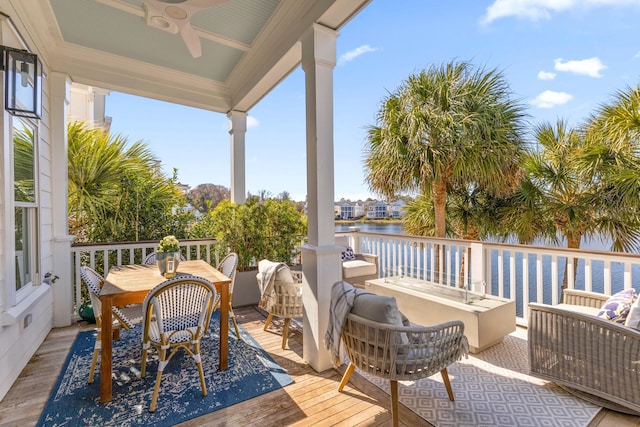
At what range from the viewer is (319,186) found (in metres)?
2.45

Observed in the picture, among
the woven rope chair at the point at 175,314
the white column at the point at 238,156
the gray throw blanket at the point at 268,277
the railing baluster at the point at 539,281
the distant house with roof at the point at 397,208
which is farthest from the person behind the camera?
the distant house with roof at the point at 397,208

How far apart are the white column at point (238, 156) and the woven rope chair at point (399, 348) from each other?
351 cm

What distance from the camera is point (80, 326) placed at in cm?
348

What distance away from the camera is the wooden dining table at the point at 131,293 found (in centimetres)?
201

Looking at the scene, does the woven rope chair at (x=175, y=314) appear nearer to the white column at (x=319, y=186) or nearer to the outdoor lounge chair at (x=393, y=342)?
the white column at (x=319, y=186)

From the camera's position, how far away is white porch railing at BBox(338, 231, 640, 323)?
274 cm

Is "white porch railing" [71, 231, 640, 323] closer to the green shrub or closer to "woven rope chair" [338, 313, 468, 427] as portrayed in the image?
the green shrub

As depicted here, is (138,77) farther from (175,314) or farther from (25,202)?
(175,314)

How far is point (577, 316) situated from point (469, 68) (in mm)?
6100

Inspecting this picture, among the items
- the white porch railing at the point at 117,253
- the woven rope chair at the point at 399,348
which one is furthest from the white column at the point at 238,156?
the woven rope chair at the point at 399,348


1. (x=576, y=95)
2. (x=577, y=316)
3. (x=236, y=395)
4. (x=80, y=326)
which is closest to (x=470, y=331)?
(x=577, y=316)

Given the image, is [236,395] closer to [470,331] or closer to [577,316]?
[470,331]

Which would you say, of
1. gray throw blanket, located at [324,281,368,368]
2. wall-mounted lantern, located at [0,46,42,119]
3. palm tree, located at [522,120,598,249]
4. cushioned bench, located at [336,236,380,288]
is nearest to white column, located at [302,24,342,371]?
gray throw blanket, located at [324,281,368,368]

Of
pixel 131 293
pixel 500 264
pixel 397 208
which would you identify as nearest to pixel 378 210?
pixel 397 208
